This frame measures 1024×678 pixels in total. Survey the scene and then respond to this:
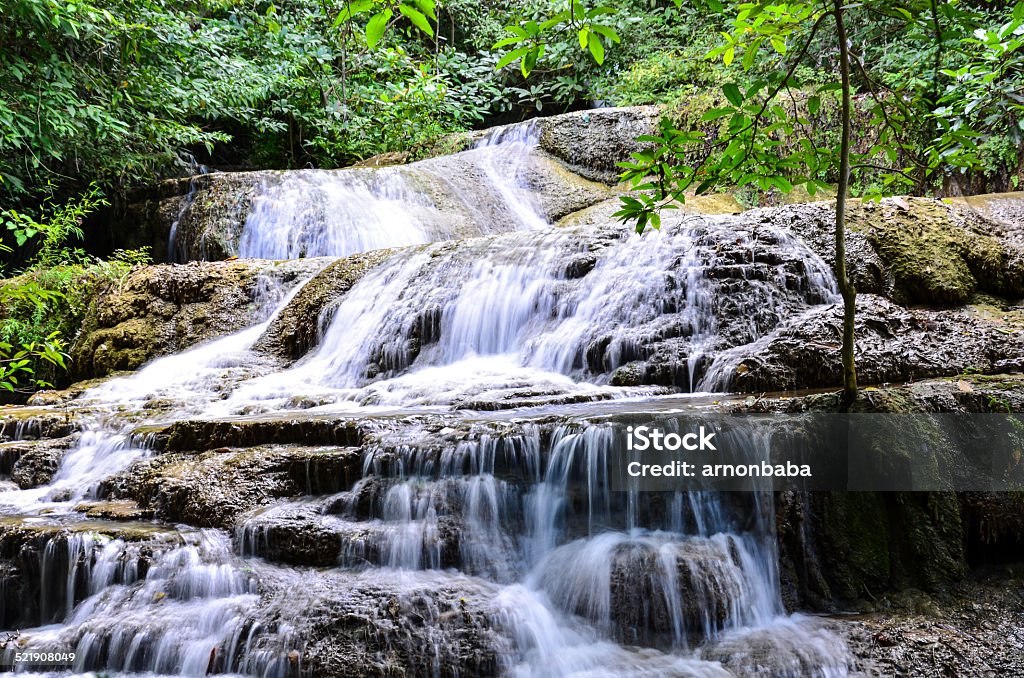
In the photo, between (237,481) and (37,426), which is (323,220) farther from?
(237,481)

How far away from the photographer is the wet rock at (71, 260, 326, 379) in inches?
284

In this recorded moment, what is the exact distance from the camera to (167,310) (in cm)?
Result: 752

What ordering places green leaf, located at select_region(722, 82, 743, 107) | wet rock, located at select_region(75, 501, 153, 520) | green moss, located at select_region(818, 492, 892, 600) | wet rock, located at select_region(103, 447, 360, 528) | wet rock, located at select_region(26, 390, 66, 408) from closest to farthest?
green leaf, located at select_region(722, 82, 743, 107) < green moss, located at select_region(818, 492, 892, 600) < wet rock, located at select_region(103, 447, 360, 528) < wet rock, located at select_region(75, 501, 153, 520) < wet rock, located at select_region(26, 390, 66, 408)

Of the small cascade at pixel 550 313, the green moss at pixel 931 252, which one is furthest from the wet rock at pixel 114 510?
the green moss at pixel 931 252

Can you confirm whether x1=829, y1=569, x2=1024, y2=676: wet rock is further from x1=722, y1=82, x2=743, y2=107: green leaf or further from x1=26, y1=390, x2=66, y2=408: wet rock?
x1=26, y1=390, x2=66, y2=408: wet rock

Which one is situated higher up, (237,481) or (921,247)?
(921,247)

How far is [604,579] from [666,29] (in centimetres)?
1296

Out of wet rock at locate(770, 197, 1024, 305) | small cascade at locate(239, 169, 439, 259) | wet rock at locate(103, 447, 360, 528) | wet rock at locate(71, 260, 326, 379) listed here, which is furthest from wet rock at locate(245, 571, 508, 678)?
small cascade at locate(239, 169, 439, 259)

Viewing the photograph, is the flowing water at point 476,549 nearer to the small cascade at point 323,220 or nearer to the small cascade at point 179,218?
the small cascade at point 323,220

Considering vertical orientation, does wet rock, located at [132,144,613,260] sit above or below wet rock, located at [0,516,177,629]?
above

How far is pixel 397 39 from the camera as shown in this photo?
14.3m

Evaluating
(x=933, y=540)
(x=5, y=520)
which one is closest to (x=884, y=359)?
(x=933, y=540)

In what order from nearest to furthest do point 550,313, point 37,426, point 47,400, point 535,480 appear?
point 535,480, point 37,426, point 550,313, point 47,400

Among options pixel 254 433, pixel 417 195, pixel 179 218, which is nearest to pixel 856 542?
pixel 254 433
